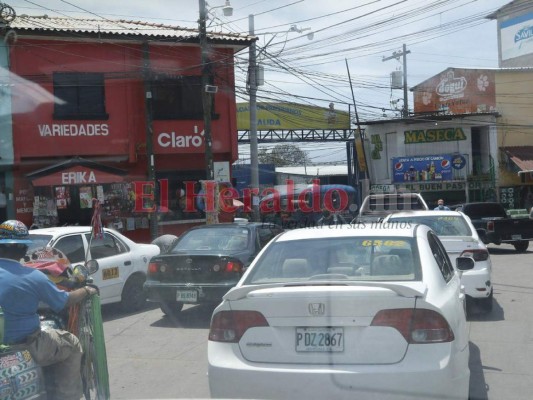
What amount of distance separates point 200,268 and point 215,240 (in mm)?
910

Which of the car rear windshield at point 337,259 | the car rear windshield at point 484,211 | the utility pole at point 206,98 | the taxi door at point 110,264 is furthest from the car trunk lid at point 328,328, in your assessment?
the car rear windshield at point 484,211

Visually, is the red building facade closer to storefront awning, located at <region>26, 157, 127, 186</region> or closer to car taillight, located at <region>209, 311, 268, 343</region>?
storefront awning, located at <region>26, 157, 127, 186</region>

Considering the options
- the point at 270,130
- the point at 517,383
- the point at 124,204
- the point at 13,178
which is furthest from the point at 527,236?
the point at 270,130

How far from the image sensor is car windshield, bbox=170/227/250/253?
416 inches

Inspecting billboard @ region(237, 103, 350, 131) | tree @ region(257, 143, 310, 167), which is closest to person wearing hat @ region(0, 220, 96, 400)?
billboard @ region(237, 103, 350, 131)

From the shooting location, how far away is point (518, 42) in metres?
44.9

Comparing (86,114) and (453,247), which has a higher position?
(86,114)

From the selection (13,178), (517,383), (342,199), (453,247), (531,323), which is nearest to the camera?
(517,383)

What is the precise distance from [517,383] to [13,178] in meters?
19.1

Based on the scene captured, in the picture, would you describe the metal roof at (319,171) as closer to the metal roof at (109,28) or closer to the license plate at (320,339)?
the metal roof at (109,28)

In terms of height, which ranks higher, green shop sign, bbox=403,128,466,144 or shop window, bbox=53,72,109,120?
shop window, bbox=53,72,109,120

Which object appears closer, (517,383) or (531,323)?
(517,383)

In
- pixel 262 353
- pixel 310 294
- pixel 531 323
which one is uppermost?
pixel 310 294

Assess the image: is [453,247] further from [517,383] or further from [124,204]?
[124,204]
